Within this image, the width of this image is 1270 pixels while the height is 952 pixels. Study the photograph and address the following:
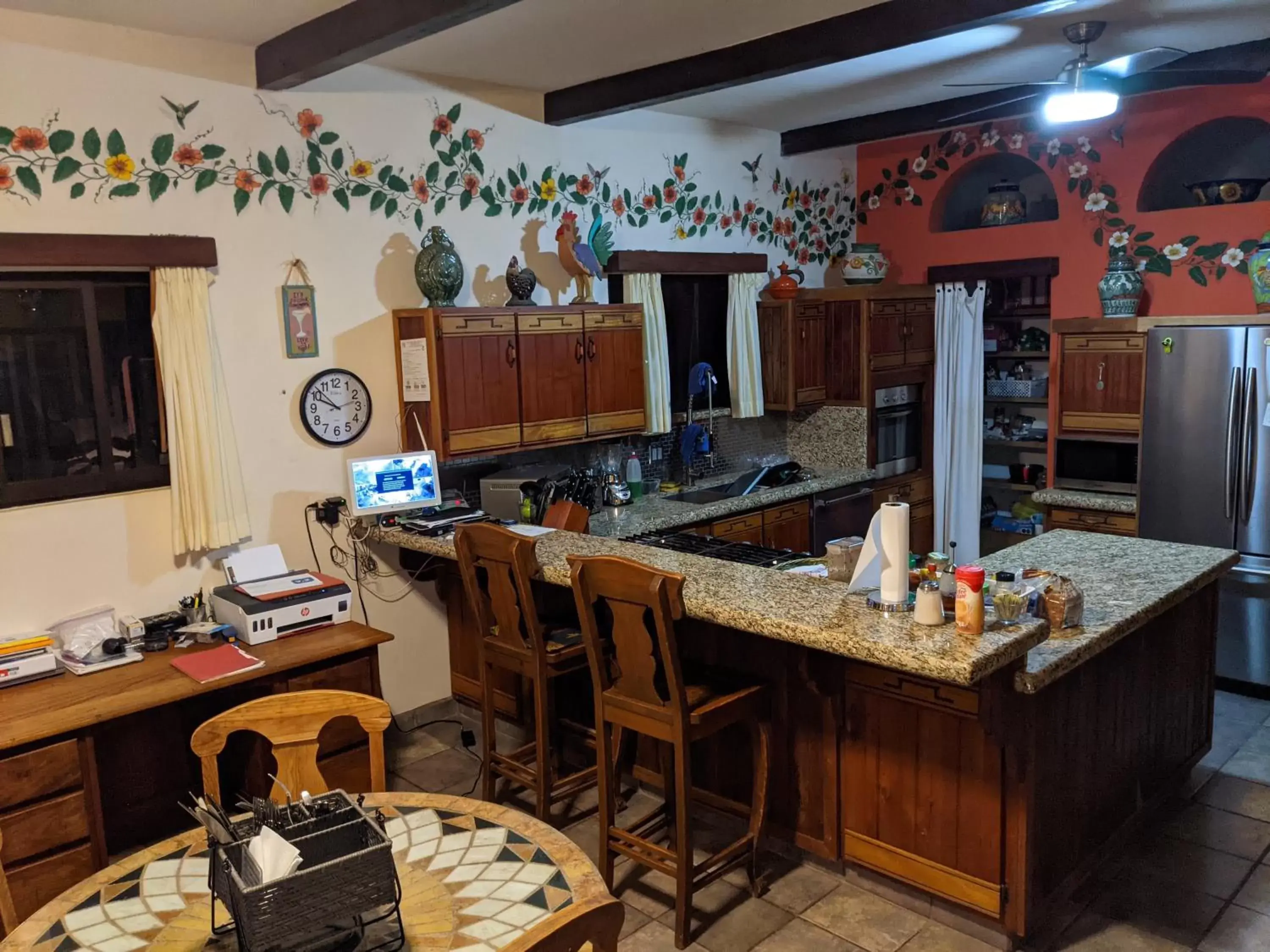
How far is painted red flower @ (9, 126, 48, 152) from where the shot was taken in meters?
3.21

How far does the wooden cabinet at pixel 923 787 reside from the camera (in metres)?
2.68

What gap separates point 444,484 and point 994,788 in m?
2.71

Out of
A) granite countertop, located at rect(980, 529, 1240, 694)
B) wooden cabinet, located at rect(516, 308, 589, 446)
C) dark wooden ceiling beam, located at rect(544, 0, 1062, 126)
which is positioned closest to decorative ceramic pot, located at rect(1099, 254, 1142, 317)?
granite countertop, located at rect(980, 529, 1240, 694)

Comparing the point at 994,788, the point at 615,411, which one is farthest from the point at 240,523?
the point at 994,788

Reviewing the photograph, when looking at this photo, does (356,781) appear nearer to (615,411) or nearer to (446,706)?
(446,706)

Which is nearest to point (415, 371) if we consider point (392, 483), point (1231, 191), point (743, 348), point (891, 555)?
point (392, 483)

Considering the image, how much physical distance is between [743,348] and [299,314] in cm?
250

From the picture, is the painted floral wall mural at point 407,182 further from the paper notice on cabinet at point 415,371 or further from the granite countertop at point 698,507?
the granite countertop at point 698,507

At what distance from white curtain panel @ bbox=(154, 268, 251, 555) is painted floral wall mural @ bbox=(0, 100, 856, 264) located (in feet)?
1.25

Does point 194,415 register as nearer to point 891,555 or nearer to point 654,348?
point 654,348

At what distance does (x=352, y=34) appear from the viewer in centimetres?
316

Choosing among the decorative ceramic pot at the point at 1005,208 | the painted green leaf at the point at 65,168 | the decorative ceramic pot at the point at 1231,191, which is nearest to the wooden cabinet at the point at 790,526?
the decorative ceramic pot at the point at 1005,208

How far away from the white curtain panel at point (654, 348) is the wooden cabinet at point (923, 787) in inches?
91.7

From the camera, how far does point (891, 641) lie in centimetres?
237
